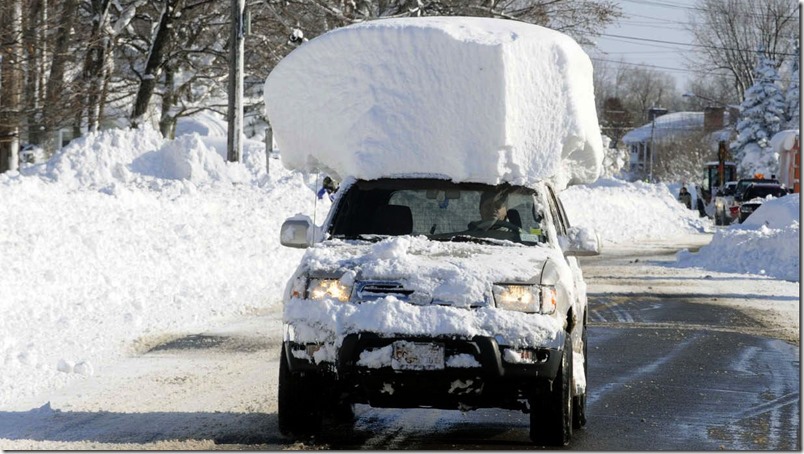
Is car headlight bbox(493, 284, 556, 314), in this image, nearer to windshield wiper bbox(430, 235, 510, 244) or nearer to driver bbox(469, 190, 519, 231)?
windshield wiper bbox(430, 235, 510, 244)

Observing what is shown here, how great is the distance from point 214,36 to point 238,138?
14.2 m

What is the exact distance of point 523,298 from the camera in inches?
314

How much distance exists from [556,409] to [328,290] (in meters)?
1.50

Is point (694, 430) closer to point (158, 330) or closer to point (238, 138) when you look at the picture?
point (158, 330)

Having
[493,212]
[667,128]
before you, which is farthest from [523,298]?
[667,128]

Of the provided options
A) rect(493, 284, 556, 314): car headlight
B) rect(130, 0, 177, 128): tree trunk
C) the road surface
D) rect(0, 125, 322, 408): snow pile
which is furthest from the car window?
rect(130, 0, 177, 128): tree trunk

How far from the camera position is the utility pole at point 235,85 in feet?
102

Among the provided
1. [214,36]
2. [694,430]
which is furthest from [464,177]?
[214,36]

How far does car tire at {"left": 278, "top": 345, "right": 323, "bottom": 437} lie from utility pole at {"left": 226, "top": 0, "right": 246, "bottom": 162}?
23171 millimetres

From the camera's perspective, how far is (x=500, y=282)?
7.99 metres

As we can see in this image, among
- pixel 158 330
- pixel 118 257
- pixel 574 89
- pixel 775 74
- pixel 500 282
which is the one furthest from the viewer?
A: pixel 775 74

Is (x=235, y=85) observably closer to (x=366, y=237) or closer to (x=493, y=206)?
(x=493, y=206)

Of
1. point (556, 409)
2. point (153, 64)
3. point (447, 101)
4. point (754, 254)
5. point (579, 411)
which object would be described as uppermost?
point (153, 64)

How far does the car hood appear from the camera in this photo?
26.0ft
